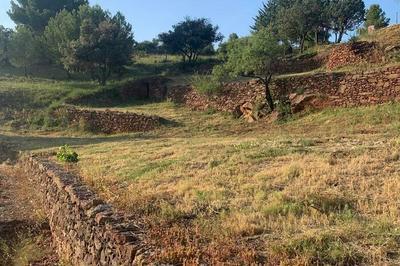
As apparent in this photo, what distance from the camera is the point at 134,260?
16.4 ft

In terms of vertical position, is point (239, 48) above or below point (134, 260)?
above

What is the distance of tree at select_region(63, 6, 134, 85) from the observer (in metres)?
35.1

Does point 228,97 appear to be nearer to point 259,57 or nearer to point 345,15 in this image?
point 259,57

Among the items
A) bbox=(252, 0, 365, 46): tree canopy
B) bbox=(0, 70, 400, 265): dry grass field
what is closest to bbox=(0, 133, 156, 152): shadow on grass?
bbox=(0, 70, 400, 265): dry grass field

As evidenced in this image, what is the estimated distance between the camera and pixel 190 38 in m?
42.4

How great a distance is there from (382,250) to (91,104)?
28.5 metres

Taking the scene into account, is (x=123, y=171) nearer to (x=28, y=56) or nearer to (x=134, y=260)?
(x=134, y=260)

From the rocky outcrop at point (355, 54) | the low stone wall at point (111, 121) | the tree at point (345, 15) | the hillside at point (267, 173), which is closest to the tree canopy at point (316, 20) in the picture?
the tree at point (345, 15)

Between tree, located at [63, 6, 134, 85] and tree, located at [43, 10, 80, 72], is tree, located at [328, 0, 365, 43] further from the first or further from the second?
tree, located at [43, 10, 80, 72]

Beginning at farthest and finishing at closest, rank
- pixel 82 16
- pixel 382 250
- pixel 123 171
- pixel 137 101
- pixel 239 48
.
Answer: pixel 82 16
pixel 137 101
pixel 239 48
pixel 123 171
pixel 382 250

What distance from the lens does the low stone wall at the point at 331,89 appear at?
62.4 feet

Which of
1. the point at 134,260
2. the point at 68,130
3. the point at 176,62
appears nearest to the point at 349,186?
the point at 134,260

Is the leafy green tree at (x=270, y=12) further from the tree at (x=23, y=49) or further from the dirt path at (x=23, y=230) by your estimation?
the dirt path at (x=23, y=230)

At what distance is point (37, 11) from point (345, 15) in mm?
31776
